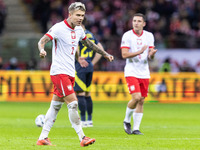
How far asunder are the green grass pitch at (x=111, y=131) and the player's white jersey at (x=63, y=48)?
120 cm

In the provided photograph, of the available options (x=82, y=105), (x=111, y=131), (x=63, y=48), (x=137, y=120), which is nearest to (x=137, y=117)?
(x=137, y=120)

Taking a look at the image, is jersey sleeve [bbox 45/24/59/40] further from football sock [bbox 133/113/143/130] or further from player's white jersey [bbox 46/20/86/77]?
football sock [bbox 133/113/143/130]

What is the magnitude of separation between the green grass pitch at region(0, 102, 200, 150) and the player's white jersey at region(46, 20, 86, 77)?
3.94ft

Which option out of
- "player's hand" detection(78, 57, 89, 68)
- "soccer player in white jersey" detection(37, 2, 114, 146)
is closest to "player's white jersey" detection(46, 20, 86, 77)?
"soccer player in white jersey" detection(37, 2, 114, 146)

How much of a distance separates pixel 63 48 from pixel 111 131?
3.20 meters

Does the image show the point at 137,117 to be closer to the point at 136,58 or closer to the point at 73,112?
the point at 136,58

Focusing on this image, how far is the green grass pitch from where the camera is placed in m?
8.48

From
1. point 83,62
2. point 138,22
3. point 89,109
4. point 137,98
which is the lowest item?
point 89,109

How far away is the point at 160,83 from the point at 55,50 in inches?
552

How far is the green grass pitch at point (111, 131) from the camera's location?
8484 mm

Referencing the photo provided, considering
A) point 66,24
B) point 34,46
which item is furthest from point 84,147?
point 34,46

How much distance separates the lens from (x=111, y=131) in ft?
36.6

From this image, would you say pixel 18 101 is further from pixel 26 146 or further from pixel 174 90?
pixel 26 146

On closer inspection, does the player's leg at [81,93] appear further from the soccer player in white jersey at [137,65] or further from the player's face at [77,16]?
the player's face at [77,16]
